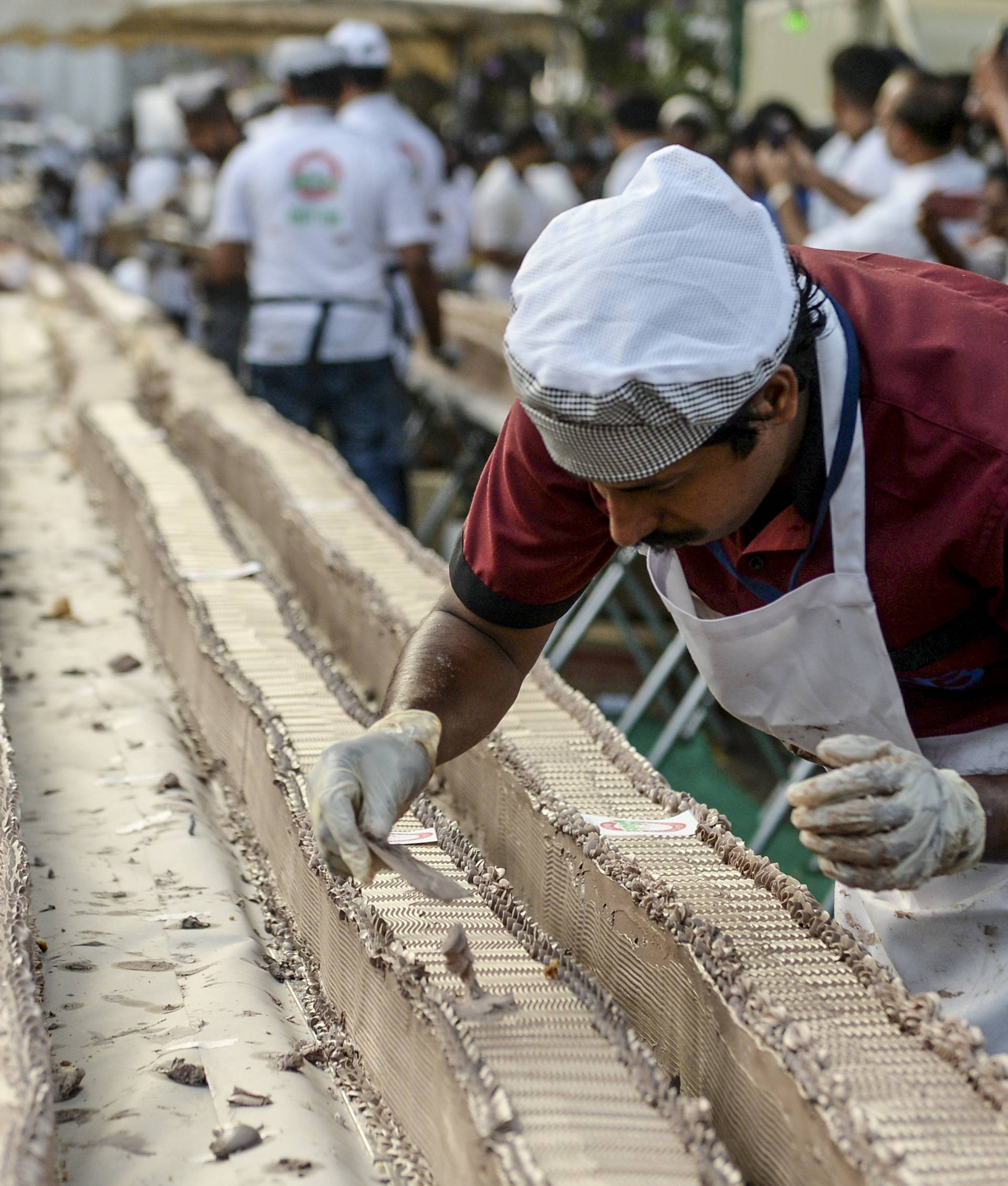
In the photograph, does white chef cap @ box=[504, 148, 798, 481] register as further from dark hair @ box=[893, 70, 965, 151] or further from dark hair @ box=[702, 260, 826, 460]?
dark hair @ box=[893, 70, 965, 151]

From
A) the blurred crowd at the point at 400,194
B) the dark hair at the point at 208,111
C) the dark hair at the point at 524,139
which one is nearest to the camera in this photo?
the blurred crowd at the point at 400,194

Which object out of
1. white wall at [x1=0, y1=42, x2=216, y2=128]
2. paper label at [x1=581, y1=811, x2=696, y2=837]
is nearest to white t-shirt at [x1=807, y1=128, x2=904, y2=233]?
paper label at [x1=581, y1=811, x2=696, y2=837]

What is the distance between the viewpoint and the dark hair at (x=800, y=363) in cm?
152

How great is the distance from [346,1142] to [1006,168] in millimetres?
3702

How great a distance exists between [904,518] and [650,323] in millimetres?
414

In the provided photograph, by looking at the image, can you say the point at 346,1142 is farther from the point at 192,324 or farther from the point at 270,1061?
the point at 192,324

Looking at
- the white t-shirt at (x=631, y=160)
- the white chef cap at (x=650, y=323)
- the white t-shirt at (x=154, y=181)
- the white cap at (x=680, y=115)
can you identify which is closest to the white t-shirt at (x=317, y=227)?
the white t-shirt at (x=631, y=160)

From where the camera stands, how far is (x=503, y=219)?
7.90 meters

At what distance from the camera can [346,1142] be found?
5.32ft

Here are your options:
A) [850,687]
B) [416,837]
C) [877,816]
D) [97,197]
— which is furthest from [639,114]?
[97,197]

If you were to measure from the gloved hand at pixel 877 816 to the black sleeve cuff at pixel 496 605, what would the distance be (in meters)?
0.50

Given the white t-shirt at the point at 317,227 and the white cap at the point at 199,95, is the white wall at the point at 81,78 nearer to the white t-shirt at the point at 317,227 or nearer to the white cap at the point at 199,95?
the white cap at the point at 199,95

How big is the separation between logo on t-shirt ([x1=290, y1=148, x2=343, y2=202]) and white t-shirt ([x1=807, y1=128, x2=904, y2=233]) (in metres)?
1.82

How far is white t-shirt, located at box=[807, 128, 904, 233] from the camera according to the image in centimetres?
565
